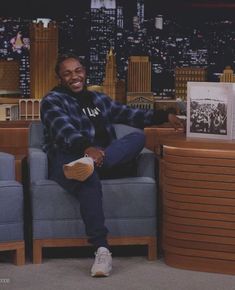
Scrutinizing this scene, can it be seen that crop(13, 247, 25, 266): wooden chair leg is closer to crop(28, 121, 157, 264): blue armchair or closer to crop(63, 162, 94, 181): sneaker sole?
crop(28, 121, 157, 264): blue armchair

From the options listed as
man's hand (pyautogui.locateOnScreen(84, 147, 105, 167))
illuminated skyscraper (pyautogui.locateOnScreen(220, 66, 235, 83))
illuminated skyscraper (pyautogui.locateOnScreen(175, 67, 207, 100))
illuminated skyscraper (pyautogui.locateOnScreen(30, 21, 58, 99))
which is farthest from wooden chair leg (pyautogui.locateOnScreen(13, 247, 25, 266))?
illuminated skyscraper (pyautogui.locateOnScreen(220, 66, 235, 83))

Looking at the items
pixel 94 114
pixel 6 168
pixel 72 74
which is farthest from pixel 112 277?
pixel 72 74

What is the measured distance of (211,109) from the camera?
381cm

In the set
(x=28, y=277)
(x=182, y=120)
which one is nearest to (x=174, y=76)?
(x=182, y=120)

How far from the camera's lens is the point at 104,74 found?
6980 millimetres

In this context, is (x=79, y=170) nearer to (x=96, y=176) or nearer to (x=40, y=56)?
(x=96, y=176)

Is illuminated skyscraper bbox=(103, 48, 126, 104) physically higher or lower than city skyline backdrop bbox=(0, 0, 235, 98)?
lower

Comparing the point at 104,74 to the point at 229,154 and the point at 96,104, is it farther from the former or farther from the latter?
the point at 229,154

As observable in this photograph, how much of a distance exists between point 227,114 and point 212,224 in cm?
63

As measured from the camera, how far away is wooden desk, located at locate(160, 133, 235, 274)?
139 inches

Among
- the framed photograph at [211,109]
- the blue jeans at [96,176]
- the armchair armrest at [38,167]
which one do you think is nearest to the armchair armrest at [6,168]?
the armchair armrest at [38,167]

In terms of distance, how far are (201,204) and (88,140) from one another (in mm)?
697

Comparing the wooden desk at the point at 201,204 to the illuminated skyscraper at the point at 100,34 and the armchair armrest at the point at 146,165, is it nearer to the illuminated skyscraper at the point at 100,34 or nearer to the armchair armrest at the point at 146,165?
the armchair armrest at the point at 146,165

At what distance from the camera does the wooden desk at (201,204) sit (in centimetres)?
352
